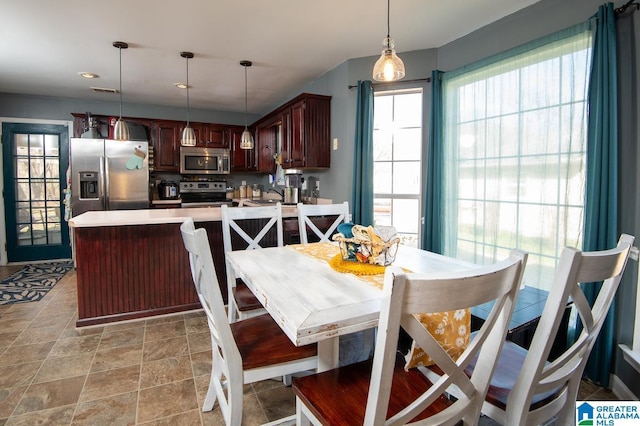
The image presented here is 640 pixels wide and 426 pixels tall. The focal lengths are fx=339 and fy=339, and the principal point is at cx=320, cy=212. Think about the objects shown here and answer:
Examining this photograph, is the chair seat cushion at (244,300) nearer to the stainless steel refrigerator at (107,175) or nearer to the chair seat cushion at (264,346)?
the chair seat cushion at (264,346)

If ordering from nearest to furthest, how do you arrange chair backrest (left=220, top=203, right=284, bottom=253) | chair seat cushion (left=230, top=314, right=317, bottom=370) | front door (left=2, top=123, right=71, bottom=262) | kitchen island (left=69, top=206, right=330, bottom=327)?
1. chair seat cushion (left=230, top=314, right=317, bottom=370)
2. chair backrest (left=220, top=203, right=284, bottom=253)
3. kitchen island (left=69, top=206, right=330, bottom=327)
4. front door (left=2, top=123, right=71, bottom=262)

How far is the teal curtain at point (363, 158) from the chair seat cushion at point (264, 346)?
1908 mm

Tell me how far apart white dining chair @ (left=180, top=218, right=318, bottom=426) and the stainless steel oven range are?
14.1ft

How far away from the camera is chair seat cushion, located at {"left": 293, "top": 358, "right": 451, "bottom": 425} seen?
1031 millimetres

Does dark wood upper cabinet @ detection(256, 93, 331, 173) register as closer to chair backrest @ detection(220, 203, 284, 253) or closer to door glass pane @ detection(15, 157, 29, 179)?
chair backrest @ detection(220, 203, 284, 253)

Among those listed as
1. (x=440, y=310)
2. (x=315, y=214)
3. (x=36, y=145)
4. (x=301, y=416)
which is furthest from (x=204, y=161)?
(x=440, y=310)

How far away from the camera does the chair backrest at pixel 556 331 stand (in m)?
0.90

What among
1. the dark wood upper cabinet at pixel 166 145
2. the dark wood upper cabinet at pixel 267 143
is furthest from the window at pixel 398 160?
the dark wood upper cabinet at pixel 166 145

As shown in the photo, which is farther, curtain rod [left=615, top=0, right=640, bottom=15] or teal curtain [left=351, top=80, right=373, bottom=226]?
teal curtain [left=351, top=80, right=373, bottom=226]

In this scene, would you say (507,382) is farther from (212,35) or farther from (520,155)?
(212,35)

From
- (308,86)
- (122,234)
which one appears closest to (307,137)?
(308,86)

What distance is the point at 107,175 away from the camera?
4520mm

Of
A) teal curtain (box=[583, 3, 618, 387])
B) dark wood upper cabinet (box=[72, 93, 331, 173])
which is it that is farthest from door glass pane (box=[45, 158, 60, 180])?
teal curtain (box=[583, 3, 618, 387])

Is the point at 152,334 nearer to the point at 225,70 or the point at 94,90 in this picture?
the point at 225,70
